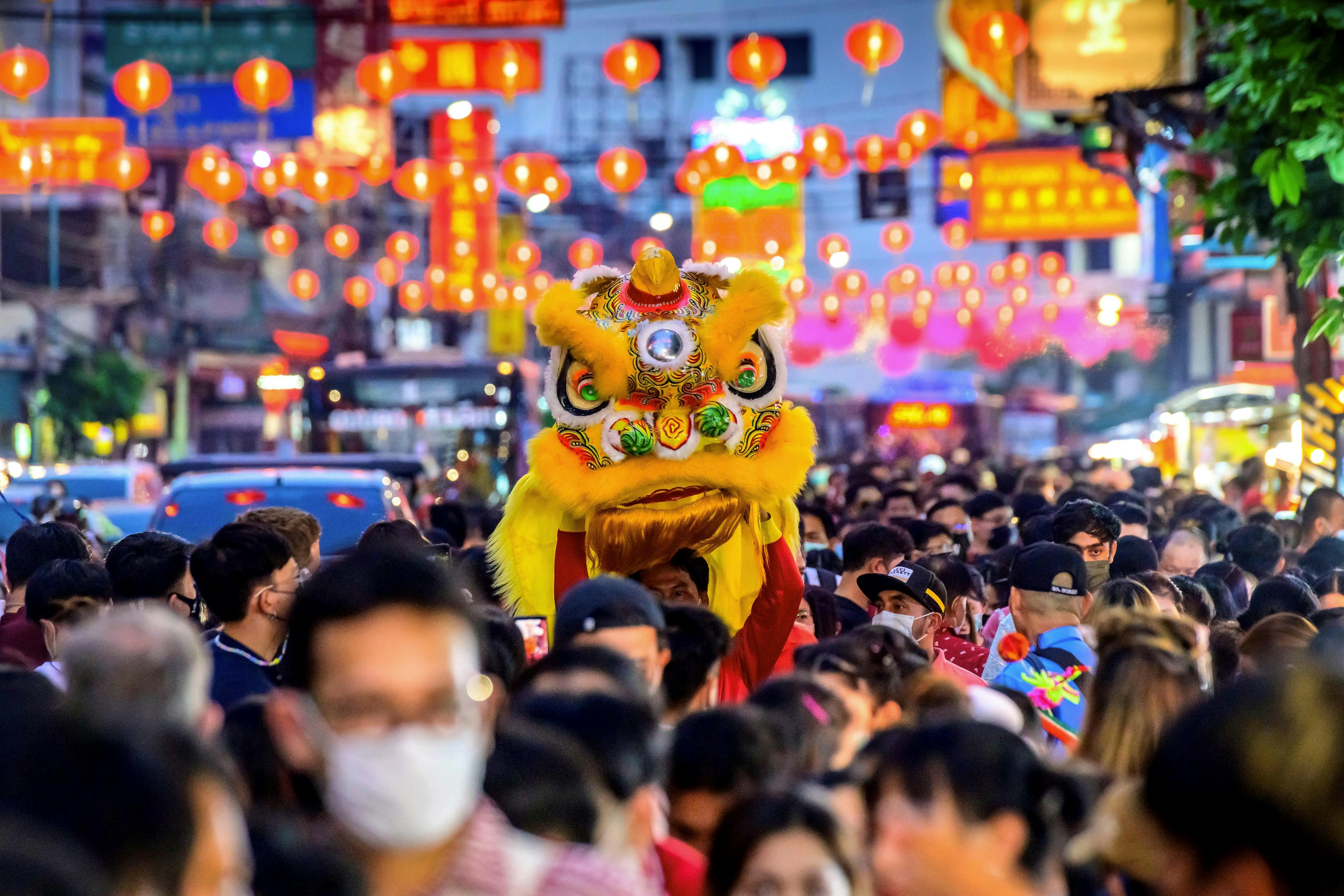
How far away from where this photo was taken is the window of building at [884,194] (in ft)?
77.6

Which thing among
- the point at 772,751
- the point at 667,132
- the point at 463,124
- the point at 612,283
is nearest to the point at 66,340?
the point at 463,124

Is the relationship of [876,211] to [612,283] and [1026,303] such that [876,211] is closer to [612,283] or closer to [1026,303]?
[1026,303]

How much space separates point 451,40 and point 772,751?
53.6ft

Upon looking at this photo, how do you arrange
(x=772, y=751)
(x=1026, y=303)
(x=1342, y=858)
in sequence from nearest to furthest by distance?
1. (x=1342, y=858)
2. (x=772, y=751)
3. (x=1026, y=303)

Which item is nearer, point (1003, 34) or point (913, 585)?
point (913, 585)

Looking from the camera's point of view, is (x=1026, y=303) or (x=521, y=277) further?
(x=1026, y=303)

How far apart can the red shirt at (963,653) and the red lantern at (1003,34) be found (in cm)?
925

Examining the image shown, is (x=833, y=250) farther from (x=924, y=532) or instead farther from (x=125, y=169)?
(x=924, y=532)

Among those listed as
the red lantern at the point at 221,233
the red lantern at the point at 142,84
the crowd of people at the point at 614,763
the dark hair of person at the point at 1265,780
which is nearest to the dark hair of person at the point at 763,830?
the crowd of people at the point at 614,763

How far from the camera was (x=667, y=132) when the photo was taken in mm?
53750

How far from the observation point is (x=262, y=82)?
58.2 ft

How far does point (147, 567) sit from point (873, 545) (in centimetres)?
343

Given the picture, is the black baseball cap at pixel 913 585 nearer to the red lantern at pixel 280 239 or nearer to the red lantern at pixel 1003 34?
the red lantern at pixel 1003 34

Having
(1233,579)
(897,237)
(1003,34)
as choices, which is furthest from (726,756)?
(897,237)
